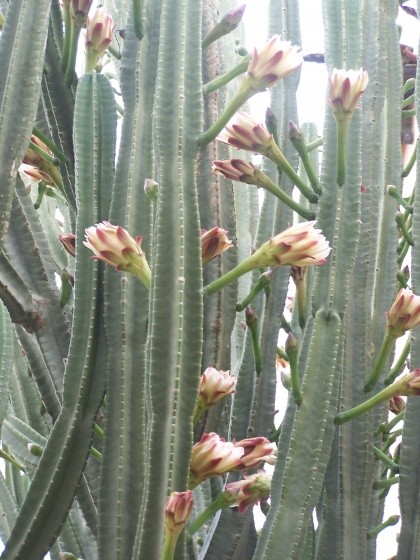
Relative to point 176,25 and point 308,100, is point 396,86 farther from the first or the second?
point 308,100

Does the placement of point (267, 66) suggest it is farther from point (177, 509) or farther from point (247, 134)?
point (177, 509)

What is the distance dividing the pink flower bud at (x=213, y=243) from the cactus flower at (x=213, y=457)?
0.18m

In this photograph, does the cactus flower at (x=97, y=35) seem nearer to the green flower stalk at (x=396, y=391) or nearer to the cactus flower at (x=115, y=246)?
the cactus flower at (x=115, y=246)

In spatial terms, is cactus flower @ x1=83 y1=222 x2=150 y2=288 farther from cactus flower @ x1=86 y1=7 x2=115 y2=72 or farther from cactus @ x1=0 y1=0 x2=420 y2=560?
cactus flower @ x1=86 y1=7 x2=115 y2=72

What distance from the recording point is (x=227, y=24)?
2.98 ft

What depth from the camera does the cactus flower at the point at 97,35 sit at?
3.05ft

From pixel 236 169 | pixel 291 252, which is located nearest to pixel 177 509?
pixel 291 252

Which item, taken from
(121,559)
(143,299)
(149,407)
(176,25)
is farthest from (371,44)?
(121,559)

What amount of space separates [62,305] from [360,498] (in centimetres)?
39

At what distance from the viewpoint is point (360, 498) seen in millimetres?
907

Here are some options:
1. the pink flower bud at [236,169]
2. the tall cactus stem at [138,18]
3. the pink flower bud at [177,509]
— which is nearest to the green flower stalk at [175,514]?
the pink flower bud at [177,509]

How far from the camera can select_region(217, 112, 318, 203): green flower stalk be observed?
86 cm

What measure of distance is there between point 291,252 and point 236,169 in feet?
0.43

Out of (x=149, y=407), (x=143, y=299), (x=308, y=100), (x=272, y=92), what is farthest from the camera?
(x=308, y=100)
